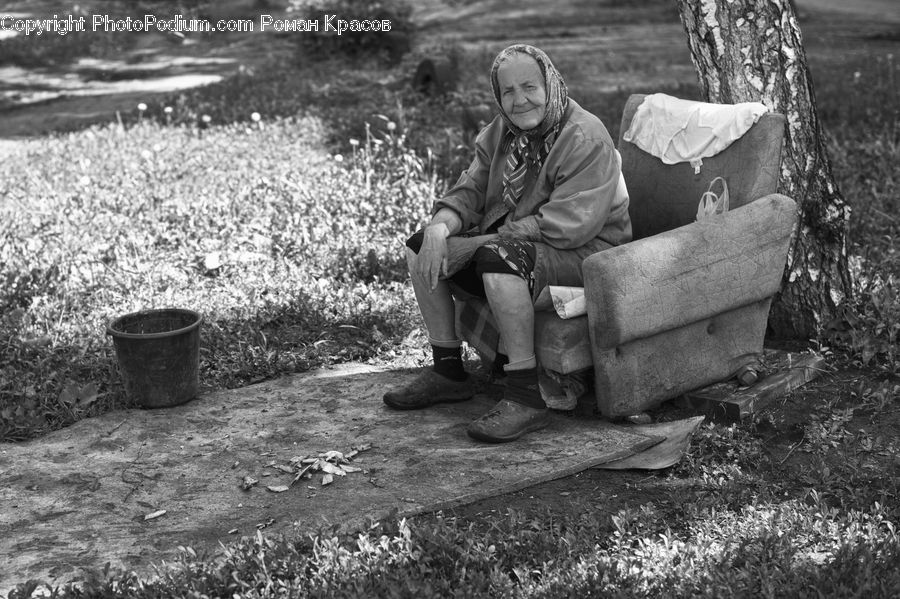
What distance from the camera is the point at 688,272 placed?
162 inches

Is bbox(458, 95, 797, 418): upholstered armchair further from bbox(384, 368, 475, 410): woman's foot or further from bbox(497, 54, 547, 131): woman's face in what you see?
bbox(497, 54, 547, 131): woman's face

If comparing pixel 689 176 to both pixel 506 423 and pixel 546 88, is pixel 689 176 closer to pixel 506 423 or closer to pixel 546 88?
pixel 546 88

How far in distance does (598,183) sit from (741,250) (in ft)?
2.08

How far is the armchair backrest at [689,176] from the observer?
173 inches

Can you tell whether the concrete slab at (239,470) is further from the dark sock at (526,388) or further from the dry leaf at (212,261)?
the dry leaf at (212,261)

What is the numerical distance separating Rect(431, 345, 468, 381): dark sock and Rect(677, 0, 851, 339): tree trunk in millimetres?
1610

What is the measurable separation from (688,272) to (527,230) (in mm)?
654

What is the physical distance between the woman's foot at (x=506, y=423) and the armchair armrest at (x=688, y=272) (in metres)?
0.39

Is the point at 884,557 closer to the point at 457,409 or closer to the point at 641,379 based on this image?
the point at 641,379

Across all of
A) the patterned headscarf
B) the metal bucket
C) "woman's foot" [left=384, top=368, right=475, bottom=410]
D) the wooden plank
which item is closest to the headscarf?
the patterned headscarf

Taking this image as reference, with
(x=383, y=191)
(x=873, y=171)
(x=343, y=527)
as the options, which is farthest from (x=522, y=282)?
(x=873, y=171)

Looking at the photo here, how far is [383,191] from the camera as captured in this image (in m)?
7.08

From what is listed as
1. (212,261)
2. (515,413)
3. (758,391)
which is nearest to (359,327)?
(212,261)

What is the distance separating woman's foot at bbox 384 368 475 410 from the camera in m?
4.55
